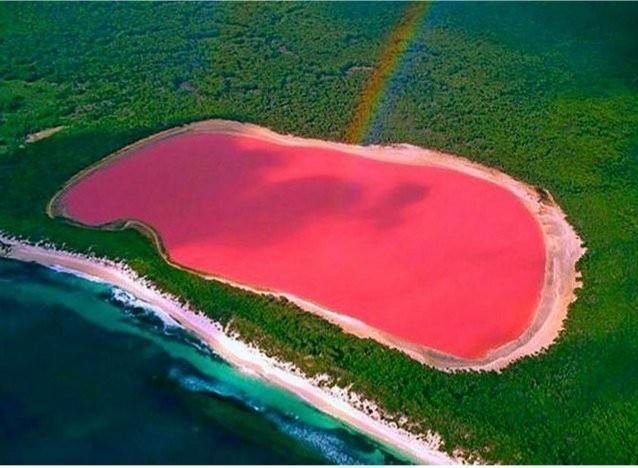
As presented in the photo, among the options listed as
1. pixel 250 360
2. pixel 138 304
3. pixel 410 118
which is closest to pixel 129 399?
pixel 250 360

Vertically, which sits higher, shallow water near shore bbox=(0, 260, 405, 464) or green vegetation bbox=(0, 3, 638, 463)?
green vegetation bbox=(0, 3, 638, 463)

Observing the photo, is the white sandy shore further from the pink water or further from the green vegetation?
the pink water

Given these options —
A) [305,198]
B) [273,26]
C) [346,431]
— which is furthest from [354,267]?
[273,26]

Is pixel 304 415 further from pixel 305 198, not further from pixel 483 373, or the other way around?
pixel 305 198

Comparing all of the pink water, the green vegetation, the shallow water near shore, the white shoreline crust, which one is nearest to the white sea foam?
the shallow water near shore

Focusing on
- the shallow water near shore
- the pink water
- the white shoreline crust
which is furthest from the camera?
the pink water

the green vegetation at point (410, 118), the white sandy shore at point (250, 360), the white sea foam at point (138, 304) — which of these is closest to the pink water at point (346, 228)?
the green vegetation at point (410, 118)
